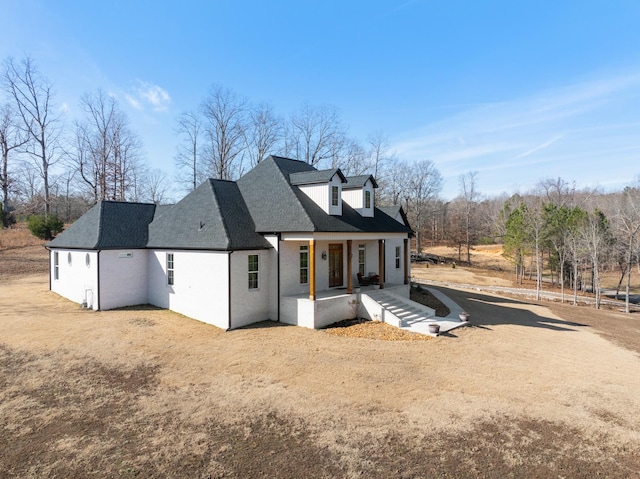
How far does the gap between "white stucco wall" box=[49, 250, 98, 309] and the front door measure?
11.9m

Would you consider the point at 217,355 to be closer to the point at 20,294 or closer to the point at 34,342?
the point at 34,342

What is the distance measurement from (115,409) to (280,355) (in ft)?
16.5

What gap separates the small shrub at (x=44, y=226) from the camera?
35.0 m

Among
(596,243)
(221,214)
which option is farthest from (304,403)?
(596,243)

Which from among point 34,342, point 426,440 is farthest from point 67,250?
point 426,440

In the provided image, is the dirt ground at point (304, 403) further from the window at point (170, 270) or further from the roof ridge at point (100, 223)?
the roof ridge at point (100, 223)

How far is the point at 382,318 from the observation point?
52.9 feet

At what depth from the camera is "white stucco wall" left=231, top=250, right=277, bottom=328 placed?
1493 centimetres

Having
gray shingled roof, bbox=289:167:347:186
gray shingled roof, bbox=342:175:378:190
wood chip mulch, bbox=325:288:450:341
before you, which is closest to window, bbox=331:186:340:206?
gray shingled roof, bbox=289:167:347:186

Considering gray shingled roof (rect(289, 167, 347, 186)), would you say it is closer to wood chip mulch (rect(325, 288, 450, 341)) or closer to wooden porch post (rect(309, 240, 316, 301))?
wooden porch post (rect(309, 240, 316, 301))

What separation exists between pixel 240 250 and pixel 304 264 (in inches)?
140

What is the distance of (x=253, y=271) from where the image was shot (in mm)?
15820

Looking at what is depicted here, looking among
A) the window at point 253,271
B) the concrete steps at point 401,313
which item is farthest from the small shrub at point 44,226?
the concrete steps at point 401,313

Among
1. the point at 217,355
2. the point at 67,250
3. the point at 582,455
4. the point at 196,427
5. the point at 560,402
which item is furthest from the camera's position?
the point at 67,250
